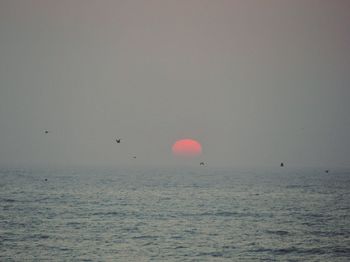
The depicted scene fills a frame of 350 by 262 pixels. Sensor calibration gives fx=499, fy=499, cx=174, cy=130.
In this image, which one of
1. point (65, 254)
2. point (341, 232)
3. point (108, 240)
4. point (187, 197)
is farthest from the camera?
point (187, 197)

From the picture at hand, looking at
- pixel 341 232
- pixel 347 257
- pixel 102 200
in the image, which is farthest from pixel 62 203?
pixel 347 257

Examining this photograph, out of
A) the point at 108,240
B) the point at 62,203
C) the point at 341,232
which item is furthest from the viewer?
the point at 62,203

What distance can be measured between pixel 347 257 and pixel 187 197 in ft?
208

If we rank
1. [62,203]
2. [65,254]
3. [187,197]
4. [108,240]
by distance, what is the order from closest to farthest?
[65,254] → [108,240] → [62,203] → [187,197]

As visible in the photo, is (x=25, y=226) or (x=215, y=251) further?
(x=25, y=226)

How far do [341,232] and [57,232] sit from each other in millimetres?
38554

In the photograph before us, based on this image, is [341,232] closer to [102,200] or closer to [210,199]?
[210,199]

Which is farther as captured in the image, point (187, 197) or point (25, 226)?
point (187, 197)

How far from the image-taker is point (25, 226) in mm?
68688

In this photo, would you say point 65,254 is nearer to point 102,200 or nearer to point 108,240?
point 108,240

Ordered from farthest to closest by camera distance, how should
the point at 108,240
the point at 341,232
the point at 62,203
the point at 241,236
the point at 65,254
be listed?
the point at 62,203, the point at 341,232, the point at 241,236, the point at 108,240, the point at 65,254

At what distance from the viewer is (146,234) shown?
213ft

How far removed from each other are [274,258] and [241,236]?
36.1ft

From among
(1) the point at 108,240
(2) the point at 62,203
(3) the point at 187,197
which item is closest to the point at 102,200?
(2) the point at 62,203
